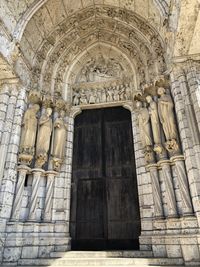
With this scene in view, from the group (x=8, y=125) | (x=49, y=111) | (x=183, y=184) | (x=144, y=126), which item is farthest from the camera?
(x=49, y=111)

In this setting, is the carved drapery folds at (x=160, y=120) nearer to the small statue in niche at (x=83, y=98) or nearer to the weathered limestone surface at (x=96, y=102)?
the weathered limestone surface at (x=96, y=102)

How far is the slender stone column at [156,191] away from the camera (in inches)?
182

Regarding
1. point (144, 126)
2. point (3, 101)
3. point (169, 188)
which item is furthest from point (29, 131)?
point (169, 188)

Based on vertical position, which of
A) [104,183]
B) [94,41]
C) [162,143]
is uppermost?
[94,41]

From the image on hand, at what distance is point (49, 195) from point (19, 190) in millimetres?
700

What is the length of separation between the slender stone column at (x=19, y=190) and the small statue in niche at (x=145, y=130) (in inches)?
108

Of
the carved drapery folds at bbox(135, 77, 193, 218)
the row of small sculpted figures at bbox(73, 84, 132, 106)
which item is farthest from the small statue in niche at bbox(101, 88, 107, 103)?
the carved drapery folds at bbox(135, 77, 193, 218)

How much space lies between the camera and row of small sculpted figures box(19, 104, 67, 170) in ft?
17.0

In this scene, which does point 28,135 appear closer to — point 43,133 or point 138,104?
point 43,133

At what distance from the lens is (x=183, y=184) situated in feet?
14.1

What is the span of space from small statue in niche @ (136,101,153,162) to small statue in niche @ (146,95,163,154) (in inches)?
5.4

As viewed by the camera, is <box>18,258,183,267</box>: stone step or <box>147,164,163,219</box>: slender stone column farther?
<box>147,164,163,219</box>: slender stone column

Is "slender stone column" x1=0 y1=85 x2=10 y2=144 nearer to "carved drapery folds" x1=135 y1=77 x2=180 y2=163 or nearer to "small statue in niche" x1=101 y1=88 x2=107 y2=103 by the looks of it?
"small statue in niche" x1=101 y1=88 x2=107 y2=103

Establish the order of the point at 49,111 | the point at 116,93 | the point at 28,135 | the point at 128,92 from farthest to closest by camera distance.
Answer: the point at 116,93, the point at 128,92, the point at 49,111, the point at 28,135
